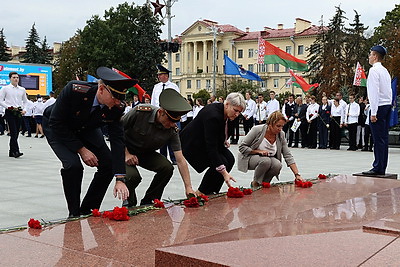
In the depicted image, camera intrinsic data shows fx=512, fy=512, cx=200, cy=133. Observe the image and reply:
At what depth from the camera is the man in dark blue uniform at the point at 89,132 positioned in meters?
4.36

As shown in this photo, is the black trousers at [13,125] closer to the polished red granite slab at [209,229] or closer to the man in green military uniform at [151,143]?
the man in green military uniform at [151,143]

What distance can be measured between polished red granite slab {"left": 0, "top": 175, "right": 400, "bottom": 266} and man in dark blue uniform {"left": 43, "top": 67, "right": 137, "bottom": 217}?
44 centimetres

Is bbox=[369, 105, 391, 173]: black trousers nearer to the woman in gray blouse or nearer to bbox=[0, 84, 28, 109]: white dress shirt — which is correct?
the woman in gray blouse

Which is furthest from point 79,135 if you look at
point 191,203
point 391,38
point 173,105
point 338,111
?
point 391,38

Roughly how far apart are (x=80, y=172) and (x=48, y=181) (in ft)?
12.0

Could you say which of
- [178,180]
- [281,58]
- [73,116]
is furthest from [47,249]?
[281,58]

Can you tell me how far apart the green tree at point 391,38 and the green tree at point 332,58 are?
330cm

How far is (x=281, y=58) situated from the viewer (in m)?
21.7

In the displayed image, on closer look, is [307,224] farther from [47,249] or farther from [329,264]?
[47,249]

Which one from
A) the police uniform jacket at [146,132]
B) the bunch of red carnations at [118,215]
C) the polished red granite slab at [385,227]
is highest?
the police uniform jacket at [146,132]

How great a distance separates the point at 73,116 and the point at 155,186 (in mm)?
1428

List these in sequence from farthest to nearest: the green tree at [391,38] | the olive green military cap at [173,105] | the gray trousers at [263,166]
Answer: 1. the green tree at [391,38]
2. the gray trousers at [263,166]
3. the olive green military cap at [173,105]

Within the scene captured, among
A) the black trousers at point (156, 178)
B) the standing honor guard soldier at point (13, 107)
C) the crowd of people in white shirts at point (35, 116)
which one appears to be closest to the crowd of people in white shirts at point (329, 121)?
the standing honor guard soldier at point (13, 107)

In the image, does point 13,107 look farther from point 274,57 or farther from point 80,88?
point 274,57
